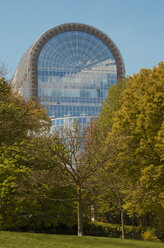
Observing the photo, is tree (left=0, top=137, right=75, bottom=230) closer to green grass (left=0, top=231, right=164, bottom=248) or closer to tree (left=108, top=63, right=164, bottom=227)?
green grass (left=0, top=231, right=164, bottom=248)

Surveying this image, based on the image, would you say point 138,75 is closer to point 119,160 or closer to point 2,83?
point 119,160

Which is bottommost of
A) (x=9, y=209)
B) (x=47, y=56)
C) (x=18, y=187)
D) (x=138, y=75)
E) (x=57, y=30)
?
(x=9, y=209)

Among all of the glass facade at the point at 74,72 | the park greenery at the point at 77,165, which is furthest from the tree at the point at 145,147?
the glass facade at the point at 74,72

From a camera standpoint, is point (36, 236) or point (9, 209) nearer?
point (36, 236)

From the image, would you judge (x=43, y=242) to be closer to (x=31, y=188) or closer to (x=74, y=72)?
(x=31, y=188)

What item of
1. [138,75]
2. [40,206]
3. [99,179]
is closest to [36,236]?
[40,206]

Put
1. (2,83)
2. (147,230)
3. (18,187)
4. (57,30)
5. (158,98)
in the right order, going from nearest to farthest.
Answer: (2,83)
(18,187)
(158,98)
(147,230)
(57,30)

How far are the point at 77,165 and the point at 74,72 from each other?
9170 cm

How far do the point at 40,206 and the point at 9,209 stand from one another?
72.9 inches

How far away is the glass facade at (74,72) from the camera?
108 m

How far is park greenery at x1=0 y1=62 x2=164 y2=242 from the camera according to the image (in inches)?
813

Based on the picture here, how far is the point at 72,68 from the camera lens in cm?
11125

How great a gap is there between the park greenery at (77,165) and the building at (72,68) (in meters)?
81.9

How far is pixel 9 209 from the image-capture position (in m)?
20.8
